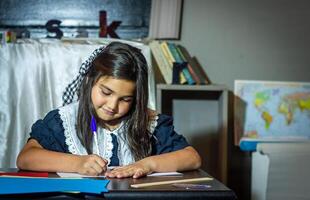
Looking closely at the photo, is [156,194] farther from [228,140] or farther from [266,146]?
[228,140]

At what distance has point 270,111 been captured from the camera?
2.46 meters

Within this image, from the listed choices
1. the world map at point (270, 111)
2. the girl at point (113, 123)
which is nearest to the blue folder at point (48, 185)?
the girl at point (113, 123)

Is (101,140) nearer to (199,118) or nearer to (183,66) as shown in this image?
(183,66)

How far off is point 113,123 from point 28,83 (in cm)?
72

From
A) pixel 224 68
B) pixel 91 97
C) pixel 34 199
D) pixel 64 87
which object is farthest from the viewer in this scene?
pixel 224 68

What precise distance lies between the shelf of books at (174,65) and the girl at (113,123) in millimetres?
847

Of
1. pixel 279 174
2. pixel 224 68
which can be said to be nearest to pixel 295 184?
pixel 279 174

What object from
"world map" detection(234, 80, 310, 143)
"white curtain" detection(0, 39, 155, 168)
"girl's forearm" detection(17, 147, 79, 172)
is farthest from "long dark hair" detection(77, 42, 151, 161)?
"world map" detection(234, 80, 310, 143)

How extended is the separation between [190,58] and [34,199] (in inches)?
64.1

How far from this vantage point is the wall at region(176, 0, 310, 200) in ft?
8.00

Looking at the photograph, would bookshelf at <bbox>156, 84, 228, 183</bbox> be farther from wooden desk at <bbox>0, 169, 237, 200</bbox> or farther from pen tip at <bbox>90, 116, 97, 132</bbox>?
wooden desk at <bbox>0, 169, 237, 200</bbox>

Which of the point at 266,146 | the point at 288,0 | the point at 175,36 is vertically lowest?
the point at 266,146

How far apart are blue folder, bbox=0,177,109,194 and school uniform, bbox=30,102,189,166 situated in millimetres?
366

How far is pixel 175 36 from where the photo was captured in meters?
2.36
